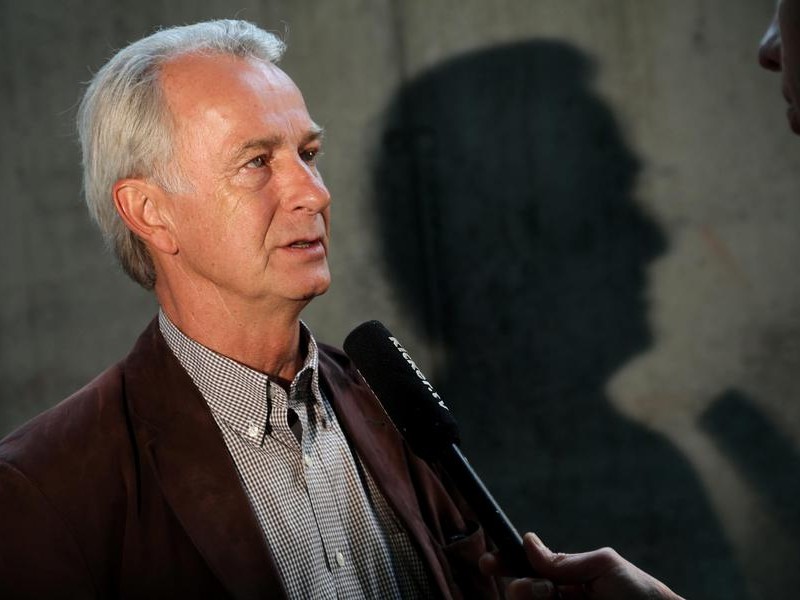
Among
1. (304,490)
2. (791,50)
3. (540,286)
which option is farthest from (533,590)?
(540,286)

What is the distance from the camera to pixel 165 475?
1532 millimetres

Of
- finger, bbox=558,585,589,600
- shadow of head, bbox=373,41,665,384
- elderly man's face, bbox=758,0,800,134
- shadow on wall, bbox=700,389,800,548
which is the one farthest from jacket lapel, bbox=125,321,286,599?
shadow on wall, bbox=700,389,800,548

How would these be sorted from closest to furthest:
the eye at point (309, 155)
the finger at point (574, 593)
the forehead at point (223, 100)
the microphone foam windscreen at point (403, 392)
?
the finger at point (574, 593), the microphone foam windscreen at point (403, 392), the forehead at point (223, 100), the eye at point (309, 155)

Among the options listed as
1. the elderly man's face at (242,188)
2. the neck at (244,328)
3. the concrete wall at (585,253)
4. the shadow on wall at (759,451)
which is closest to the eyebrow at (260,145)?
the elderly man's face at (242,188)

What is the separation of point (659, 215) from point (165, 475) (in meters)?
2.03

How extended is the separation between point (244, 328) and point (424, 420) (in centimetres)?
41

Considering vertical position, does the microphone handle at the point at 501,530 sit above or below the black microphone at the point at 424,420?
below

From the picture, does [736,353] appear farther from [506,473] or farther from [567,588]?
[567,588]

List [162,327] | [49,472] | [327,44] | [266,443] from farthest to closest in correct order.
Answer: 1. [327,44]
2. [162,327]
3. [266,443]
4. [49,472]

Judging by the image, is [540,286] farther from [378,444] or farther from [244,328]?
[244,328]

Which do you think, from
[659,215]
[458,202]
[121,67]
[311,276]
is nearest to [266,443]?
[311,276]

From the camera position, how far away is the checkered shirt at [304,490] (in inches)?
62.4

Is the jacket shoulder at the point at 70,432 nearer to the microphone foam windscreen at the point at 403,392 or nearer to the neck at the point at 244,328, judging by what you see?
the neck at the point at 244,328

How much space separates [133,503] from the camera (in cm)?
151
